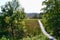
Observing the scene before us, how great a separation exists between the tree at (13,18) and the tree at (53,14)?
3051 millimetres

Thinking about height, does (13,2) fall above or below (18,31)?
above

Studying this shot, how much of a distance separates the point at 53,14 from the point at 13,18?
15.8ft

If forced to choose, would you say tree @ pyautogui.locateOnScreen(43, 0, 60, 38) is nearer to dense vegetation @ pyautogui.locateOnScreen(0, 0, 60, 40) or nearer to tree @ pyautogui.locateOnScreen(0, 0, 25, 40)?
dense vegetation @ pyautogui.locateOnScreen(0, 0, 60, 40)

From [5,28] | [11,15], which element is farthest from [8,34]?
[11,15]

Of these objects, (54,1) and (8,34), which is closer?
(54,1)

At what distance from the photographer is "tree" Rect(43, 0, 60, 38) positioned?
25.3m

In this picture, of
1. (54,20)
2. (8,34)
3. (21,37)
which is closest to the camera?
(54,20)

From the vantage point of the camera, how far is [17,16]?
2800 centimetres

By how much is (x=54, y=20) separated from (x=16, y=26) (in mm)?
4740

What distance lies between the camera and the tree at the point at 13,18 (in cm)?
2798

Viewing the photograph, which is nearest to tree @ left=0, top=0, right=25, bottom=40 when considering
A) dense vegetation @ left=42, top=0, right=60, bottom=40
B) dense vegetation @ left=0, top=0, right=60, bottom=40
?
dense vegetation @ left=0, top=0, right=60, bottom=40

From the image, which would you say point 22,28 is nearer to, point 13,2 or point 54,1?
point 13,2

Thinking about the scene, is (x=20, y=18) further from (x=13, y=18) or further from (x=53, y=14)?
(x=53, y=14)

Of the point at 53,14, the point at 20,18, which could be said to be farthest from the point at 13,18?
the point at 53,14
